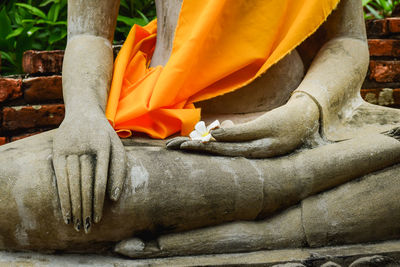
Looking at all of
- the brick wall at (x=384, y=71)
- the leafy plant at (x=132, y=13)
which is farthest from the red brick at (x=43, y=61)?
the brick wall at (x=384, y=71)

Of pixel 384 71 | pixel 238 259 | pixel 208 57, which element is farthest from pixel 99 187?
pixel 384 71

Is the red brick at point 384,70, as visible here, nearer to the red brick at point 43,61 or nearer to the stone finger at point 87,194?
the red brick at point 43,61

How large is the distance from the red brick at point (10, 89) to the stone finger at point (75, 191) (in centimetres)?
116

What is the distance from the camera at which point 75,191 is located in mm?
1240

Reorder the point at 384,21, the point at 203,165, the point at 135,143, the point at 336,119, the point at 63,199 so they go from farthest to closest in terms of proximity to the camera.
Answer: the point at 384,21 < the point at 336,119 < the point at 135,143 < the point at 203,165 < the point at 63,199

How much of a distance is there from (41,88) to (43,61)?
12 centimetres

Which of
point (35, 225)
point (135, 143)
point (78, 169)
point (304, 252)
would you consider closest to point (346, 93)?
point (304, 252)

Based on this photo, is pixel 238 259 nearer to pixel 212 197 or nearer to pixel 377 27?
pixel 212 197

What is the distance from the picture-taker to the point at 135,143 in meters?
1.54

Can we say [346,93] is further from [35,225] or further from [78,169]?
[35,225]

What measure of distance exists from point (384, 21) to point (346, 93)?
1139 millimetres

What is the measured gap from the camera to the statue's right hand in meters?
1.24

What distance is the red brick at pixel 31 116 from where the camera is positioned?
2.30 metres

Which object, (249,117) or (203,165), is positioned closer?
(203,165)
